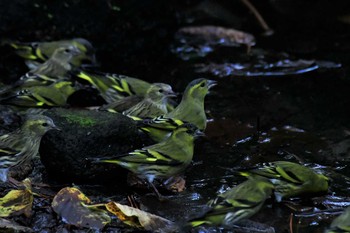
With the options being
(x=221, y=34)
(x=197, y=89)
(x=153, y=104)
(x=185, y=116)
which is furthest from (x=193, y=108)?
(x=221, y=34)

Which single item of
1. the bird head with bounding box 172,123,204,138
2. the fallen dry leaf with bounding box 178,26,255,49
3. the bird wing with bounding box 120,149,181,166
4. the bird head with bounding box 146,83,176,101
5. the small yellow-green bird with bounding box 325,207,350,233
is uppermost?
the small yellow-green bird with bounding box 325,207,350,233

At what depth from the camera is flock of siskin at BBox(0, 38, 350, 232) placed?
4793 mm

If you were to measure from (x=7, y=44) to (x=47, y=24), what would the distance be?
2.41 ft

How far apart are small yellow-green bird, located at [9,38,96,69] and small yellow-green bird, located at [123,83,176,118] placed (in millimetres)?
1938

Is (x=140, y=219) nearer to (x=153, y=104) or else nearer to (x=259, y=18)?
(x=153, y=104)

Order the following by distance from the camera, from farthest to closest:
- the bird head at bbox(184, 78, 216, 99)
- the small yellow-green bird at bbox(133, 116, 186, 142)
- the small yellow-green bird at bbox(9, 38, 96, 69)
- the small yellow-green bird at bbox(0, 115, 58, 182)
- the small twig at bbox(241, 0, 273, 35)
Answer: the small twig at bbox(241, 0, 273, 35), the small yellow-green bird at bbox(9, 38, 96, 69), the bird head at bbox(184, 78, 216, 99), the small yellow-green bird at bbox(133, 116, 186, 142), the small yellow-green bird at bbox(0, 115, 58, 182)

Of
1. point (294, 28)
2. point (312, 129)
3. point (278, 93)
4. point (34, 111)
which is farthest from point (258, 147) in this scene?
point (294, 28)

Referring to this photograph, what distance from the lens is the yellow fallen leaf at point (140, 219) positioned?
4805mm

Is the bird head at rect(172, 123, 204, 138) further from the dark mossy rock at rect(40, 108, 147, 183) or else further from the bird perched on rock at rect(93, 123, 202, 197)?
the dark mossy rock at rect(40, 108, 147, 183)

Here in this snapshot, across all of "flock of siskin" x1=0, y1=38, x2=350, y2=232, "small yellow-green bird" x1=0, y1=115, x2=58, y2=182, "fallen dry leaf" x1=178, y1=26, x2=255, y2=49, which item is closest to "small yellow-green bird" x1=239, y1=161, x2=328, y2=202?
"flock of siskin" x1=0, y1=38, x2=350, y2=232

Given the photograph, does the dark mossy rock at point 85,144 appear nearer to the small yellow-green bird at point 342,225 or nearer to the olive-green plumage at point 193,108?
the olive-green plumage at point 193,108

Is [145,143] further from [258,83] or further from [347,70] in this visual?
[347,70]

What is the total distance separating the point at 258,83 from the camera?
858cm

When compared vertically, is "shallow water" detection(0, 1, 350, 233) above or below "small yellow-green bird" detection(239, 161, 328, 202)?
below
